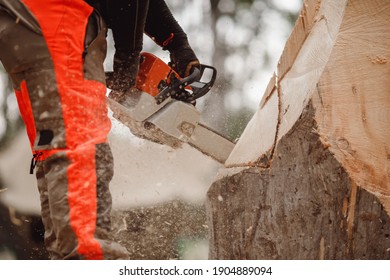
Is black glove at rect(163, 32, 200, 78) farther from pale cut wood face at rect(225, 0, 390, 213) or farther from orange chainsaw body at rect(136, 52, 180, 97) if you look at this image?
pale cut wood face at rect(225, 0, 390, 213)

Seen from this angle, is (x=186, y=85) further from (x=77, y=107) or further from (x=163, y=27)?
(x=77, y=107)

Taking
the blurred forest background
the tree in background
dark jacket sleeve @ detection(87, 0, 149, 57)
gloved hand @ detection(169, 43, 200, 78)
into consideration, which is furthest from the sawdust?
the tree in background

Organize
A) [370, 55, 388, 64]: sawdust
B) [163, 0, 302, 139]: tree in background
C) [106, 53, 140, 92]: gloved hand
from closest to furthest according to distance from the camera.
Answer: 1. [370, 55, 388, 64]: sawdust
2. [106, 53, 140, 92]: gloved hand
3. [163, 0, 302, 139]: tree in background

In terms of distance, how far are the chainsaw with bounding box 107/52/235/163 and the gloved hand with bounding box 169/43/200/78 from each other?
3 centimetres

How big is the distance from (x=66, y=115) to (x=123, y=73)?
0.46m

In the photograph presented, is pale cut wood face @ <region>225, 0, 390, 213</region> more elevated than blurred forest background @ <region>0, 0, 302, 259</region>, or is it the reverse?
pale cut wood face @ <region>225, 0, 390, 213</region>

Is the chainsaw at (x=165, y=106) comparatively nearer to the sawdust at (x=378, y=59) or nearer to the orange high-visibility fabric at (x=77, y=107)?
the orange high-visibility fabric at (x=77, y=107)

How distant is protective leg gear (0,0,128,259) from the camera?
3.38 ft

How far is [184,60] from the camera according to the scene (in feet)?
5.83

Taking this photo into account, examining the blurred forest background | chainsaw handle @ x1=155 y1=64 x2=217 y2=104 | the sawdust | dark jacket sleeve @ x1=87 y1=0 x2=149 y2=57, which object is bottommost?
the blurred forest background

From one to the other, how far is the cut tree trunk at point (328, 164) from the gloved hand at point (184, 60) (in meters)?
0.57

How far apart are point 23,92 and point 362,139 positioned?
2.76 ft

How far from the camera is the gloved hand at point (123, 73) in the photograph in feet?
4.59

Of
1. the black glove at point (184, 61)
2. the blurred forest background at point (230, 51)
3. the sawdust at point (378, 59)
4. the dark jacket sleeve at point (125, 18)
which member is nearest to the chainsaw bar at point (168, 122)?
the black glove at point (184, 61)
